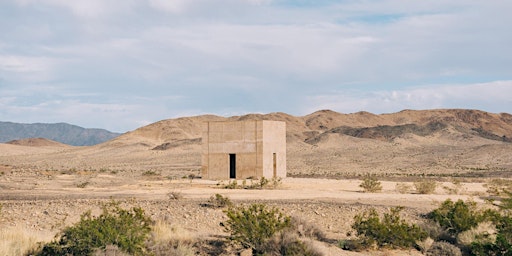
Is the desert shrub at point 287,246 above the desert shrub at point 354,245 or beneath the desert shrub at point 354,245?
above

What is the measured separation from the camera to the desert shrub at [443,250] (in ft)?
54.9

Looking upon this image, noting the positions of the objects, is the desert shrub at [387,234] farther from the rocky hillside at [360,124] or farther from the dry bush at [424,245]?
the rocky hillside at [360,124]

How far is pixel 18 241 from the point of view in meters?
15.1

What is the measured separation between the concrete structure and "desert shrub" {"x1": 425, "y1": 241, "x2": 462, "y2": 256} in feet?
84.9

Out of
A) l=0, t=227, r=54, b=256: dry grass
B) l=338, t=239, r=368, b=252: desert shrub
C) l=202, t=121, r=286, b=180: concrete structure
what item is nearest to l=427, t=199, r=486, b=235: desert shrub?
l=338, t=239, r=368, b=252: desert shrub

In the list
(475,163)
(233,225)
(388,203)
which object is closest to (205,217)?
(233,225)

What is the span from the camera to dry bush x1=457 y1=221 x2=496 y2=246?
56.9 feet

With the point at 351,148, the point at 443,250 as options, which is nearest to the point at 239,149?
the point at 443,250

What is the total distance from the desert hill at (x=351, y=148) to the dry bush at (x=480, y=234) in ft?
126

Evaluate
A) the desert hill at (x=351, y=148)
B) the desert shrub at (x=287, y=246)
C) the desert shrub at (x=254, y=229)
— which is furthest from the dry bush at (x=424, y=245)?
the desert hill at (x=351, y=148)

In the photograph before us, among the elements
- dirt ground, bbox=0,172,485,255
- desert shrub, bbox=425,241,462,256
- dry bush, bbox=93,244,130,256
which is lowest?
desert shrub, bbox=425,241,462,256

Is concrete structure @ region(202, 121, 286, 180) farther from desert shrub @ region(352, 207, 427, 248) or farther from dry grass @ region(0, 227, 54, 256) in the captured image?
dry grass @ region(0, 227, 54, 256)

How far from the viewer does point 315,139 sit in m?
112

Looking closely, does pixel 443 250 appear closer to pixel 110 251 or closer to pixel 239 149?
pixel 110 251
